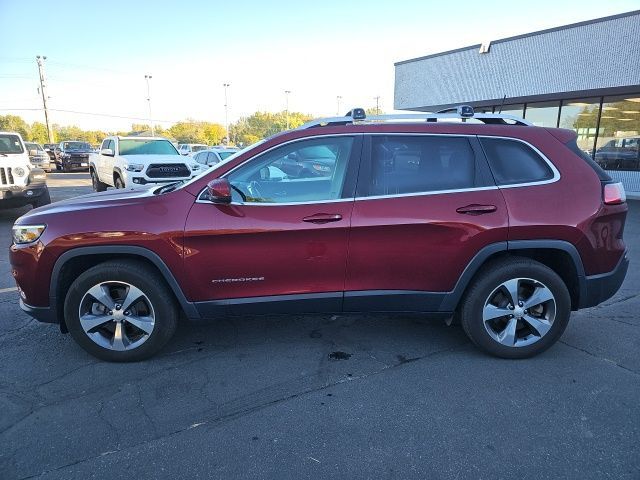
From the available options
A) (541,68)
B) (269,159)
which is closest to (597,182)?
(269,159)

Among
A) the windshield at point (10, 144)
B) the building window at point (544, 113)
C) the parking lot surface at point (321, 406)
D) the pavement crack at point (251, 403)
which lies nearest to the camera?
the parking lot surface at point (321, 406)

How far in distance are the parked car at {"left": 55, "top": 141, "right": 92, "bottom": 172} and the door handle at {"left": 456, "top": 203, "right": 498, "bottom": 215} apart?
28.2m

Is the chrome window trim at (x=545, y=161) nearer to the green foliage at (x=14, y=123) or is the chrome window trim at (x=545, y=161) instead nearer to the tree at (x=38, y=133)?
the green foliage at (x=14, y=123)

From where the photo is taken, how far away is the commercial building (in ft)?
44.8

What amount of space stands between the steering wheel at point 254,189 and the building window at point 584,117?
15.9 m

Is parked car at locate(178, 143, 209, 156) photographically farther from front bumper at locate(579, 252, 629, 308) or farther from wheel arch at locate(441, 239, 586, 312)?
front bumper at locate(579, 252, 629, 308)

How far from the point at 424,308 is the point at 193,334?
6.59ft

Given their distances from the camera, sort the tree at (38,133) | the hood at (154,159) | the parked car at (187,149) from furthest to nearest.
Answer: the tree at (38,133)
the parked car at (187,149)
the hood at (154,159)

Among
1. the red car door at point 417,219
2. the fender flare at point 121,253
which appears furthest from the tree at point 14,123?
the red car door at point 417,219

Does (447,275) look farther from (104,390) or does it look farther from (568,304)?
(104,390)

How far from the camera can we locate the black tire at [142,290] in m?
3.20

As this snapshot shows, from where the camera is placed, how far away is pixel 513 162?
336 centimetres

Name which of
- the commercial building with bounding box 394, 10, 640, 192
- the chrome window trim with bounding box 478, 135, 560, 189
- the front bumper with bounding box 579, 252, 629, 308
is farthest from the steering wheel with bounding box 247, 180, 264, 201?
the commercial building with bounding box 394, 10, 640, 192

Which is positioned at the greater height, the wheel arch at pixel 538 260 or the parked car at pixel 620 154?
the parked car at pixel 620 154
